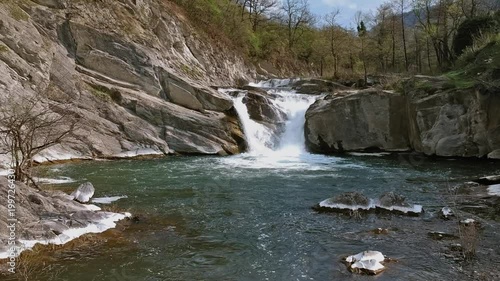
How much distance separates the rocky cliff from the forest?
1412 centimetres

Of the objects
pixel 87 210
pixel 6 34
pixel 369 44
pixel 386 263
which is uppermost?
pixel 369 44

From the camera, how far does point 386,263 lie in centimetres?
740

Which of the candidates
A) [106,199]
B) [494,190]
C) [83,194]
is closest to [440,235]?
[494,190]

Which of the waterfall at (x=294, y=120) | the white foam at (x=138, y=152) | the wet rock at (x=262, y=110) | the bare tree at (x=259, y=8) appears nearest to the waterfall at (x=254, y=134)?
the wet rock at (x=262, y=110)

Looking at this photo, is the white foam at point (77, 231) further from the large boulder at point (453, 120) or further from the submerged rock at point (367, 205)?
Answer: the large boulder at point (453, 120)

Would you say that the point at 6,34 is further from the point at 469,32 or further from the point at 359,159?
the point at 469,32

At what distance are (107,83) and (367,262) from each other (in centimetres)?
2192

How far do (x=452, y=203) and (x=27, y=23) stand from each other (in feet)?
76.5

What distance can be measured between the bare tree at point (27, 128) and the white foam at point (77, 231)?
99.3 inches

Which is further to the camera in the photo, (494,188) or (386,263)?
(494,188)

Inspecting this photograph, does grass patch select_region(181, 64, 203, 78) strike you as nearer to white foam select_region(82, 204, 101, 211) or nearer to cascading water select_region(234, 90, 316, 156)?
cascading water select_region(234, 90, 316, 156)

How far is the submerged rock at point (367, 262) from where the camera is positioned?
23.0ft

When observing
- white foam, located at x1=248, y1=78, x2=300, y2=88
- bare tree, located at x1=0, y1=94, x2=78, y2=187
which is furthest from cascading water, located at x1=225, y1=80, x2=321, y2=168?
bare tree, located at x1=0, y1=94, x2=78, y2=187

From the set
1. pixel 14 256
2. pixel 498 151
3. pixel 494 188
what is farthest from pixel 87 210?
pixel 498 151
